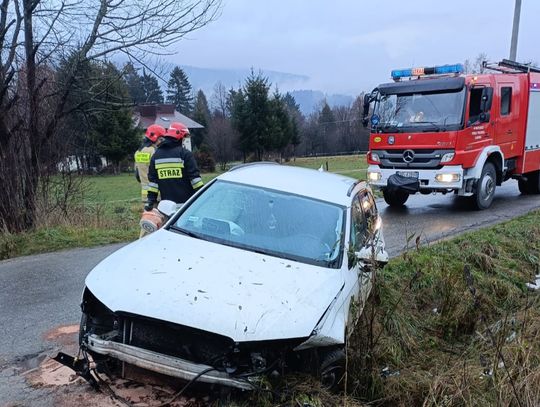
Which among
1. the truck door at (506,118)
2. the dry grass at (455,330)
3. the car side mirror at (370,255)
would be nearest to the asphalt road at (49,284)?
the dry grass at (455,330)

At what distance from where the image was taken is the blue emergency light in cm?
974

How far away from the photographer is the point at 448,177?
928 cm

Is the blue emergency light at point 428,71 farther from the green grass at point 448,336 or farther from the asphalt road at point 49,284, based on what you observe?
the green grass at point 448,336

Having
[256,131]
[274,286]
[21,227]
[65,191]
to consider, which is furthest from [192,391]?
[256,131]

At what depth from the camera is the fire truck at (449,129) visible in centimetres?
922

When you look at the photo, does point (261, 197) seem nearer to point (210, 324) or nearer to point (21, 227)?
point (210, 324)

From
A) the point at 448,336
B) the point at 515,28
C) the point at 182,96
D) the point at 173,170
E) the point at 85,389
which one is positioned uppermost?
the point at 182,96

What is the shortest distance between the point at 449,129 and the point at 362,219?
577 cm

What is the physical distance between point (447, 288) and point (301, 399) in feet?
9.21

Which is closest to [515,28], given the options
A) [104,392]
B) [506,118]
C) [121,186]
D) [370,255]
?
[506,118]

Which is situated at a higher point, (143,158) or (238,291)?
(143,158)

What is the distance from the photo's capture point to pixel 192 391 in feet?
9.39

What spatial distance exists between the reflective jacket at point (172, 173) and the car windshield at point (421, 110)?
589 cm

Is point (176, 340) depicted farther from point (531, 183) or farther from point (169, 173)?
point (531, 183)
